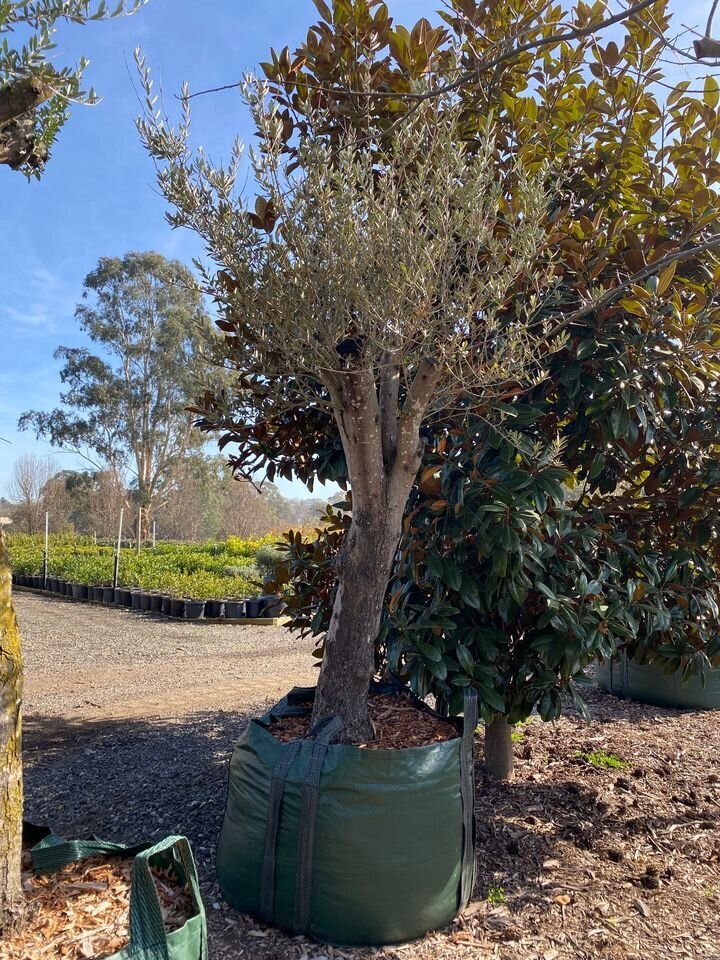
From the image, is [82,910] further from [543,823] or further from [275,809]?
[543,823]

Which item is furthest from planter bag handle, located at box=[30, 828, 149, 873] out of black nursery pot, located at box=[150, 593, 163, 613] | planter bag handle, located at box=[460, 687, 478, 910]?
black nursery pot, located at box=[150, 593, 163, 613]

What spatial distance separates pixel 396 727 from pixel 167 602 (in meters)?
9.25

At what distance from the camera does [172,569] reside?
1391 centimetres

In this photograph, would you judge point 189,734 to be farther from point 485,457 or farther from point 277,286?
point 277,286

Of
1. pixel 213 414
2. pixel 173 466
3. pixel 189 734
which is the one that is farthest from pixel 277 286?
pixel 173 466

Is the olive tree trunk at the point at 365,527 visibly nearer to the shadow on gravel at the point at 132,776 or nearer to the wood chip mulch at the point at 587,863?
the wood chip mulch at the point at 587,863

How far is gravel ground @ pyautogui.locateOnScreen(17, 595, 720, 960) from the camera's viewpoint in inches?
90.8

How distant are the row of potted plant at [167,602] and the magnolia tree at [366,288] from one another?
278 inches

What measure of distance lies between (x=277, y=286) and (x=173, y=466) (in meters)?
25.1

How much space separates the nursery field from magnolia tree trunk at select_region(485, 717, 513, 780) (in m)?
7.10

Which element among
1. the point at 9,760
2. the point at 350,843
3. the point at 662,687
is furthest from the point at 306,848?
the point at 662,687

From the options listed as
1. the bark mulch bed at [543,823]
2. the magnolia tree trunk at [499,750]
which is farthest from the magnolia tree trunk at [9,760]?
the magnolia tree trunk at [499,750]

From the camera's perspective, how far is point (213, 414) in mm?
3223

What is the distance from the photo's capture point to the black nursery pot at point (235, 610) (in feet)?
35.7
